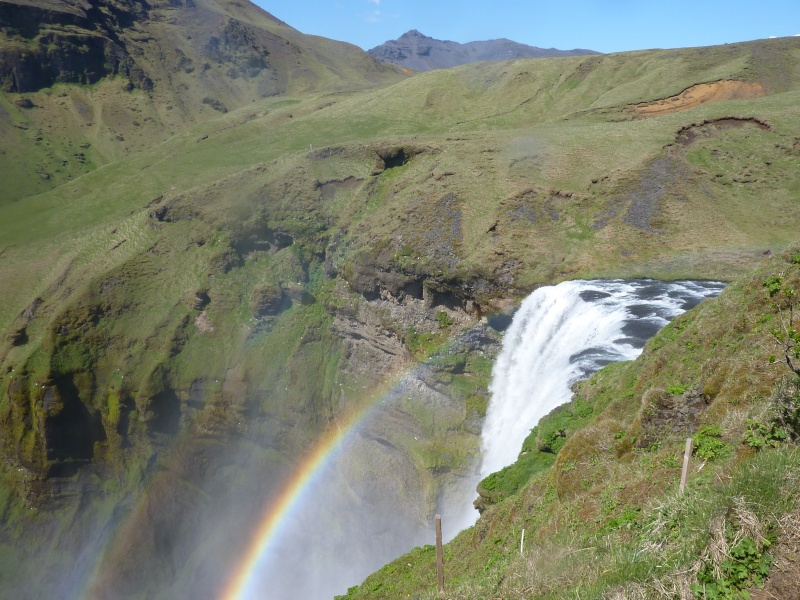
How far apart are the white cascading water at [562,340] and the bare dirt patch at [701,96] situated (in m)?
34.8

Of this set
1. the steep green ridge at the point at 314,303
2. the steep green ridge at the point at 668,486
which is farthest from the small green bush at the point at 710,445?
the steep green ridge at the point at 314,303

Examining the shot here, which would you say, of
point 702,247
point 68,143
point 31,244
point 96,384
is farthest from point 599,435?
point 68,143

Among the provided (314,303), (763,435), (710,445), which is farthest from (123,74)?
(763,435)

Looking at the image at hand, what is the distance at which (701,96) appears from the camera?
56844 mm

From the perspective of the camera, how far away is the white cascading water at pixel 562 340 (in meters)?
24.5

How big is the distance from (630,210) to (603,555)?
34686 mm

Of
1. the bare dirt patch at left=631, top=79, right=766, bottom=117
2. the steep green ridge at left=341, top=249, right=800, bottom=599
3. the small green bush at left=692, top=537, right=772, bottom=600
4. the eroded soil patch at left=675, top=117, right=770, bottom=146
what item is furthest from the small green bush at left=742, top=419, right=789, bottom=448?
the bare dirt patch at left=631, top=79, right=766, bottom=117

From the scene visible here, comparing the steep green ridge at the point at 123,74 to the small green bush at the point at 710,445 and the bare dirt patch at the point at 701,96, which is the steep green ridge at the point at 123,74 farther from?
the small green bush at the point at 710,445

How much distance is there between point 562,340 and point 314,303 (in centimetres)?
2335

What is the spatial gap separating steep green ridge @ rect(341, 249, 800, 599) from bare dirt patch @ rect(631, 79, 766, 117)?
50960mm

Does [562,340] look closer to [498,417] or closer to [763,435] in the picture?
[498,417]

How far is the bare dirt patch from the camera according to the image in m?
55.8

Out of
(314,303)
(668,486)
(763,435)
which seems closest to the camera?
(763,435)

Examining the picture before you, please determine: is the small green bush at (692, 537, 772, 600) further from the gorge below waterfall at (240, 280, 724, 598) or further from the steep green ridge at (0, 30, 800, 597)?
the steep green ridge at (0, 30, 800, 597)
